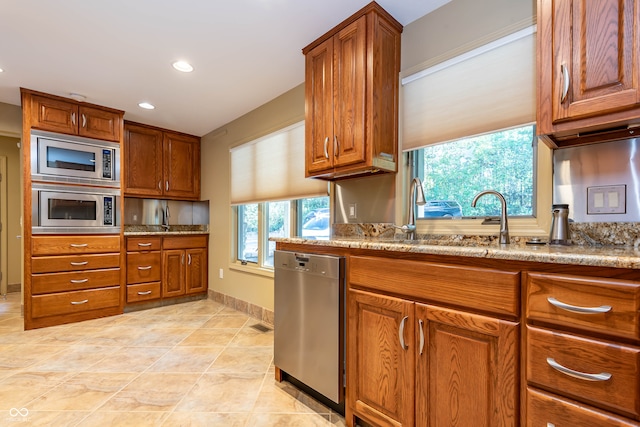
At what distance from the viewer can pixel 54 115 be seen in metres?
3.08

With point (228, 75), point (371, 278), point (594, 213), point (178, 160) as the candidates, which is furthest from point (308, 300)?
point (178, 160)

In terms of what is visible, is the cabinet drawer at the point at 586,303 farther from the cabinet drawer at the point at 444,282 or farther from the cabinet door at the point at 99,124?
the cabinet door at the point at 99,124

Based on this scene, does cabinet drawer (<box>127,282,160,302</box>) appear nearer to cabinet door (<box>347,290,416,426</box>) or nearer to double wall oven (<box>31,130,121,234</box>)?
double wall oven (<box>31,130,121,234</box>)

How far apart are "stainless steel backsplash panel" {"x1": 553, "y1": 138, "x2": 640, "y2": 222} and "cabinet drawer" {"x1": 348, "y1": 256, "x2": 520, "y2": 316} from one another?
2.13 ft

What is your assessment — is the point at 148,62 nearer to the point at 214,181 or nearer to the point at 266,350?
the point at 214,181

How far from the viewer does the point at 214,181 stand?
416 centimetres

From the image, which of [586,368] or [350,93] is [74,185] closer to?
[350,93]

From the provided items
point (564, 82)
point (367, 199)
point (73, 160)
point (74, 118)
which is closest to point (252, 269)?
point (367, 199)

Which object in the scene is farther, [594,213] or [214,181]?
[214,181]

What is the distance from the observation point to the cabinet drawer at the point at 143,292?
3.57 m

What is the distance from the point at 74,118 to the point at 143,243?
1.52 meters

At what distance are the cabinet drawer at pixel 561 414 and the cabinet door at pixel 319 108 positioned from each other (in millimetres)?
1558

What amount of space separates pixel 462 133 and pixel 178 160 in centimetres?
377

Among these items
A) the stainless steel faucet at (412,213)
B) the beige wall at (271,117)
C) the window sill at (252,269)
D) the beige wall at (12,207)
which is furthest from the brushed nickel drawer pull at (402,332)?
the beige wall at (12,207)
